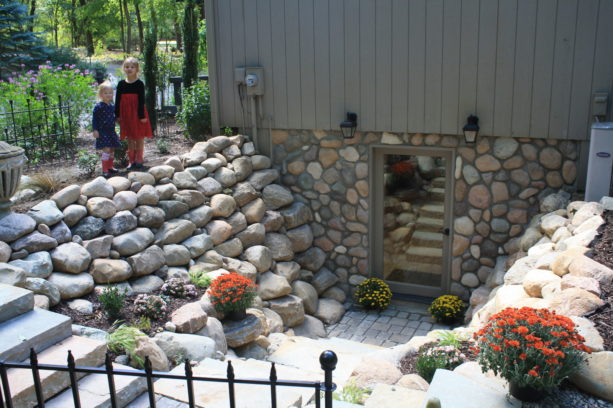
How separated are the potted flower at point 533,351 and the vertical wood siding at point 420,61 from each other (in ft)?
13.7

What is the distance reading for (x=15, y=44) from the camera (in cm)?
1585

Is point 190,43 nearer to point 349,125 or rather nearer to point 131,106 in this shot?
point 131,106

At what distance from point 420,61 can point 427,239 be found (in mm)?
2416

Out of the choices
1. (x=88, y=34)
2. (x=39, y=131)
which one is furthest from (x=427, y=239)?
(x=88, y=34)

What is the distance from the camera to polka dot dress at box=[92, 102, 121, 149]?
685cm

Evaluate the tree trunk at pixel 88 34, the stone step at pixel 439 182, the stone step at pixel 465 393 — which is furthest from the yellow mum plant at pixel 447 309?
the tree trunk at pixel 88 34

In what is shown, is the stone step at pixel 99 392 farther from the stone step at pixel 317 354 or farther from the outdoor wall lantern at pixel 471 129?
the outdoor wall lantern at pixel 471 129

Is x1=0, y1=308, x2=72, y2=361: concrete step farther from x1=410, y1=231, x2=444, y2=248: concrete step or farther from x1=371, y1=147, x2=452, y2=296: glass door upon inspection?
x1=410, y1=231, x2=444, y2=248: concrete step

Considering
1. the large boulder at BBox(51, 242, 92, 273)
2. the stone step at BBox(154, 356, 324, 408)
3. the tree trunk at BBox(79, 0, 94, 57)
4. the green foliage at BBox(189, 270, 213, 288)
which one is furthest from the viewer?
the tree trunk at BBox(79, 0, 94, 57)

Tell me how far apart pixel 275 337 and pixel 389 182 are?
9.33ft

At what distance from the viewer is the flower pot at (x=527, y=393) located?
3226 millimetres

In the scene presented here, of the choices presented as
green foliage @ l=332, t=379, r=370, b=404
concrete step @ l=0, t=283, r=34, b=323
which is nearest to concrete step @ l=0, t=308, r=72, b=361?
concrete step @ l=0, t=283, r=34, b=323

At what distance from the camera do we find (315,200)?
8469 mm

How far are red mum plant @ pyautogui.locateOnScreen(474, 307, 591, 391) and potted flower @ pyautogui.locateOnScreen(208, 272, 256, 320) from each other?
9.42 feet
